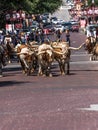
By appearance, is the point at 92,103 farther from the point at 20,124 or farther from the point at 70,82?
the point at 70,82

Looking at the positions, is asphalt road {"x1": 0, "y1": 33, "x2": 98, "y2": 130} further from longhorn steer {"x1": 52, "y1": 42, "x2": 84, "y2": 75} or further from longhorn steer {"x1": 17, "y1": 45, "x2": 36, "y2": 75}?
longhorn steer {"x1": 17, "y1": 45, "x2": 36, "y2": 75}

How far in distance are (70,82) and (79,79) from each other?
1.39m

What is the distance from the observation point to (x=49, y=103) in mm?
17094

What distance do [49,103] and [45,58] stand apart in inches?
431

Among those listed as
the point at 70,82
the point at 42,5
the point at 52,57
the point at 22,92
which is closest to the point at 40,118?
the point at 22,92

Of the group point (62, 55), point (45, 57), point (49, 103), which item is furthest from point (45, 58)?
point (49, 103)

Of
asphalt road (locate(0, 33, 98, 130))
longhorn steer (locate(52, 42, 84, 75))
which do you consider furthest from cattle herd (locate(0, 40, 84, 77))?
asphalt road (locate(0, 33, 98, 130))

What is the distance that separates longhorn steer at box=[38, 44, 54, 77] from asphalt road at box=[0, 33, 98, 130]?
124 centimetres

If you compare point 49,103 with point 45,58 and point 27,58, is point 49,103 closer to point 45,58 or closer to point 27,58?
point 45,58

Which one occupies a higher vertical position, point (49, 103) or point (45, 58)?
point (49, 103)

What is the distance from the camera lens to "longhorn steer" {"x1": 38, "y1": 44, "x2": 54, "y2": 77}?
1091 inches

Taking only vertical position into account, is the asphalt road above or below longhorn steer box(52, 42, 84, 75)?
above

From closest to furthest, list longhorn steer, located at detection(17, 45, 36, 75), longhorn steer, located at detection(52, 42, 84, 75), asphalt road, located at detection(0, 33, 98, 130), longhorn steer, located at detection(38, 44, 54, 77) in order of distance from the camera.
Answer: asphalt road, located at detection(0, 33, 98, 130), longhorn steer, located at detection(38, 44, 54, 77), longhorn steer, located at detection(52, 42, 84, 75), longhorn steer, located at detection(17, 45, 36, 75)

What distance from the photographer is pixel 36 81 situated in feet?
82.5
